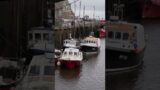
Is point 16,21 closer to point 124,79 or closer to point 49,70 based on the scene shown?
point 49,70

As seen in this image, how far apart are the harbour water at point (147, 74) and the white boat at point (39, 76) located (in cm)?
31

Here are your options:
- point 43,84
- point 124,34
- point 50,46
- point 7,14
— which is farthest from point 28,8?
point 124,34

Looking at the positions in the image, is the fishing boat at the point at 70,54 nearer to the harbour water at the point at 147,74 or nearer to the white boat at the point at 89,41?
the white boat at the point at 89,41

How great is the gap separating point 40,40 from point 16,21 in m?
0.16

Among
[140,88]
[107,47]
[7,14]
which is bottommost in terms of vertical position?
[140,88]

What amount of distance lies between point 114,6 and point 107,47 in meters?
0.22

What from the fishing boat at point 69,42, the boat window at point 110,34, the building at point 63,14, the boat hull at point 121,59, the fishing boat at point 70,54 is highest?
the building at point 63,14

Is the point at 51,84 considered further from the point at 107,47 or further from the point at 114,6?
the point at 114,6

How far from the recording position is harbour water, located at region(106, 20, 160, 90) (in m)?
1.91

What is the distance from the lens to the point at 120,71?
191cm

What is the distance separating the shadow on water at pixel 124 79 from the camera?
1.91m

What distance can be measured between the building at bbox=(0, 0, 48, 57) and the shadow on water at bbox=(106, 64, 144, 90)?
1.52ft

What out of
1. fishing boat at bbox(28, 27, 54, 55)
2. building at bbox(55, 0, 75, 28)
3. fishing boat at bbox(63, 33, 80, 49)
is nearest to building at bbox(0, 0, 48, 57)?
fishing boat at bbox(28, 27, 54, 55)

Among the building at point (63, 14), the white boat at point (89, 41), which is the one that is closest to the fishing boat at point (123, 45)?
the white boat at point (89, 41)
